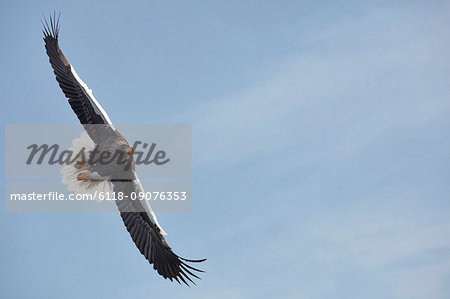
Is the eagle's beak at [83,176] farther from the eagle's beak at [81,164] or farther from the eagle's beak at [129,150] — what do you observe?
the eagle's beak at [129,150]

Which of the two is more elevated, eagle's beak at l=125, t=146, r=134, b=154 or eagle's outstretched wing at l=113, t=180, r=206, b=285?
eagle's beak at l=125, t=146, r=134, b=154

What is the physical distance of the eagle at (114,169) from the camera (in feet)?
32.7

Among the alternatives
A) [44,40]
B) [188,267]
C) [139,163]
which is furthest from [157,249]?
[44,40]

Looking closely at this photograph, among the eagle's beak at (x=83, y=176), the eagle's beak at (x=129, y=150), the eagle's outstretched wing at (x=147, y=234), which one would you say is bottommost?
the eagle's outstretched wing at (x=147, y=234)

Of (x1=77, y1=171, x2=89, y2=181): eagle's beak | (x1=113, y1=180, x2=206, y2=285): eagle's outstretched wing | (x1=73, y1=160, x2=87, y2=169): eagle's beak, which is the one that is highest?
(x1=73, y1=160, x2=87, y2=169): eagle's beak

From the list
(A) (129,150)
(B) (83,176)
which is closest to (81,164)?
(B) (83,176)

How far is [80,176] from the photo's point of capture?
10.6 metres

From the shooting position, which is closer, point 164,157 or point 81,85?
point 81,85

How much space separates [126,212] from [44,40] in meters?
3.25

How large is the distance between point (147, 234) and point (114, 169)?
1208mm

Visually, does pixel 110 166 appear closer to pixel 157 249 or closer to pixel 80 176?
pixel 80 176

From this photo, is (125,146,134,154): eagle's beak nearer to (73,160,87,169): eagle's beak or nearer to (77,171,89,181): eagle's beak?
(73,160,87,169): eagle's beak

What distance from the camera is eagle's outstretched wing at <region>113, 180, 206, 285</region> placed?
9.90m

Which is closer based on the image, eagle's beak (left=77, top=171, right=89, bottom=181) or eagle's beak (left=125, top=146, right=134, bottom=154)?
eagle's beak (left=125, top=146, right=134, bottom=154)
